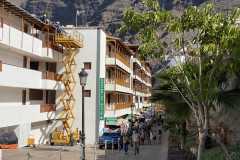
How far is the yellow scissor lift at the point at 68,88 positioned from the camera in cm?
2888

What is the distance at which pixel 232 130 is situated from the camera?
12.9 meters

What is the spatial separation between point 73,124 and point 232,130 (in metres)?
21.1

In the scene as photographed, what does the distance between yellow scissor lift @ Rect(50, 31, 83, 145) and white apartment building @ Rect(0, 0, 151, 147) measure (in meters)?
0.55

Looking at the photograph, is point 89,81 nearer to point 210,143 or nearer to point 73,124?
point 73,124

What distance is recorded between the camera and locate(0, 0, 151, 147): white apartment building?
23.5 metres

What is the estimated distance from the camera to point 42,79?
27.7 meters

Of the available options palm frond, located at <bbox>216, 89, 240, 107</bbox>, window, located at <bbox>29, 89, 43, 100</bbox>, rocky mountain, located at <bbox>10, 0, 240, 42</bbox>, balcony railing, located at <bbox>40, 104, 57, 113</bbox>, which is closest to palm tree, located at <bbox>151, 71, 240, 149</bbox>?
palm frond, located at <bbox>216, 89, 240, 107</bbox>

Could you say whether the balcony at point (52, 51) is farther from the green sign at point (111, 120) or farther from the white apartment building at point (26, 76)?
the green sign at point (111, 120)

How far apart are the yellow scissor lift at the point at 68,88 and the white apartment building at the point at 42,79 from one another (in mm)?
546

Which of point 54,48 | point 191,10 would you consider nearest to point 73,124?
point 54,48

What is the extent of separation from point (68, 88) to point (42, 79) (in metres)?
3.95

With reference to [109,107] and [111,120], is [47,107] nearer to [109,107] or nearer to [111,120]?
[111,120]

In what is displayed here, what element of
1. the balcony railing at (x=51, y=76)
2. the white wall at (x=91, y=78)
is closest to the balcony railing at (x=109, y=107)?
the white wall at (x=91, y=78)

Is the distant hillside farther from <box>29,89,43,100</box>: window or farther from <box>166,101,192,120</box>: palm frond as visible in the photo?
<box>166,101,192,120</box>: palm frond
